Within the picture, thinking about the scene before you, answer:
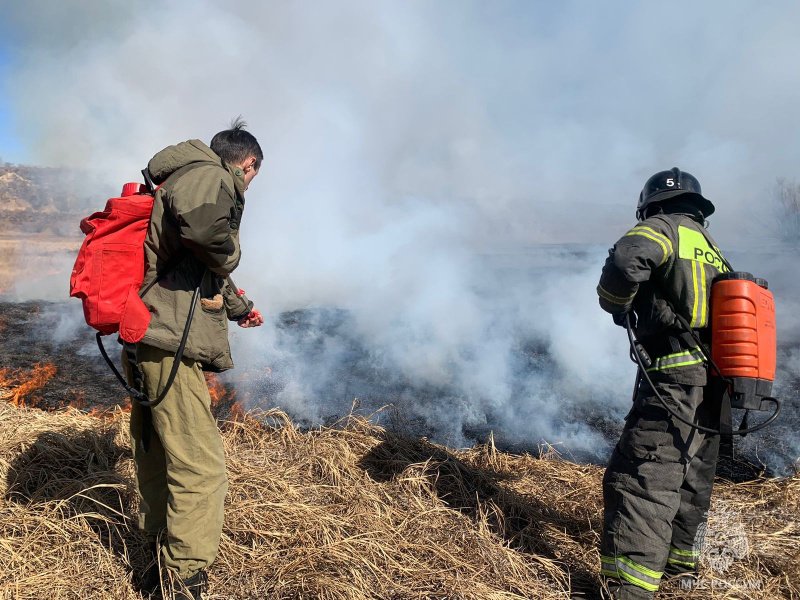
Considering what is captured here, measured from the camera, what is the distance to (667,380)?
2.32 m

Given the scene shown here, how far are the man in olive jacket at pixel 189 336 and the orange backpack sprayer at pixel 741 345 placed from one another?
1909 mm

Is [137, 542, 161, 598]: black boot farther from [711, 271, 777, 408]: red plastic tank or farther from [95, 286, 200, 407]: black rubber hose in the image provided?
[711, 271, 777, 408]: red plastic tank

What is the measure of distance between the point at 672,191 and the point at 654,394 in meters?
0.96

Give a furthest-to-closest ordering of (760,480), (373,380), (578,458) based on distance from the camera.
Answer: (373,380) → (578,458) → (760,480)

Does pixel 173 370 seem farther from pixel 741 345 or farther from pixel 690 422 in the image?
pixel 741 345

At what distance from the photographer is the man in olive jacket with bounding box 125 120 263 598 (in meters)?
1.95

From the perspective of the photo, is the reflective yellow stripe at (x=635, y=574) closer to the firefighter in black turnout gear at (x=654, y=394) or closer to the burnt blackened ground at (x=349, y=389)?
the firefighter in black turnout gear at (x=654, y=394)

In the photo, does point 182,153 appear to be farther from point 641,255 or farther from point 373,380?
point 373,380

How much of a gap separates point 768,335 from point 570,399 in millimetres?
2907

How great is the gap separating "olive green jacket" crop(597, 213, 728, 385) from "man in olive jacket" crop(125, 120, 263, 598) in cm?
163

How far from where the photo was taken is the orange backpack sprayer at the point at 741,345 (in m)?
2.15

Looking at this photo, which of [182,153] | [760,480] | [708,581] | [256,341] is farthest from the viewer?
[256,341]

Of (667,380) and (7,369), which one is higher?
(667,380)

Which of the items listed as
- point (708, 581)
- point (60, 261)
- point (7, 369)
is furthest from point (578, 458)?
point (60, 261)
